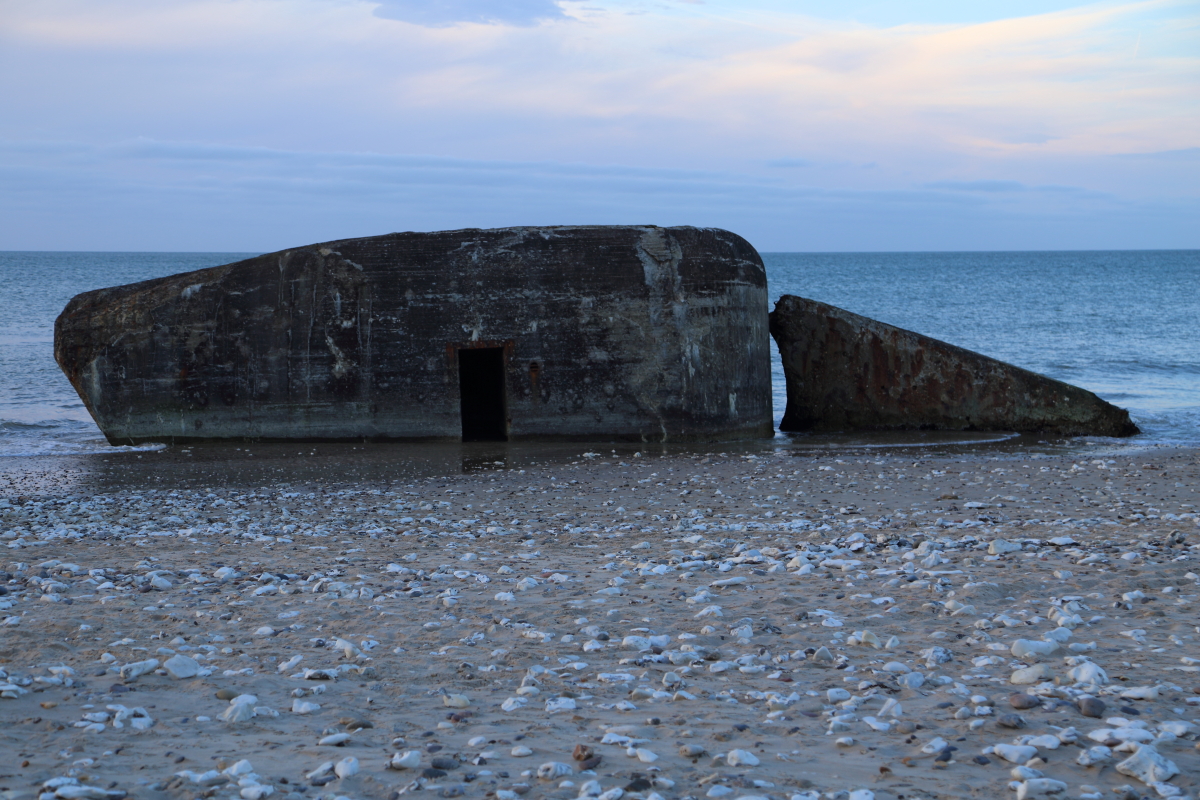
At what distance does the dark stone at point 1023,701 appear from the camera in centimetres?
286

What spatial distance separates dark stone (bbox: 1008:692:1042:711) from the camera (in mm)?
2859

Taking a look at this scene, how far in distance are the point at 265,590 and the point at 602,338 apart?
19.3ft

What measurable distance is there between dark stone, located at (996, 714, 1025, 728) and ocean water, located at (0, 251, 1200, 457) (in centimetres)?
907

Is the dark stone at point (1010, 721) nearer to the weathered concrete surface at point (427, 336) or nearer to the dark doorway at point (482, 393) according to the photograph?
the weathered concrete surface at point (427, 336)

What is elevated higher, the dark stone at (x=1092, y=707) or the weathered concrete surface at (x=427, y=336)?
the weathered concrete surface at (x=427, y=336)

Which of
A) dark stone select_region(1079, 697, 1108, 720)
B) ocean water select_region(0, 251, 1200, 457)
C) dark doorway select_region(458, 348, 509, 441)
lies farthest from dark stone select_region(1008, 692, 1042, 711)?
ocean water select_region(0, 251, 1200, 457)

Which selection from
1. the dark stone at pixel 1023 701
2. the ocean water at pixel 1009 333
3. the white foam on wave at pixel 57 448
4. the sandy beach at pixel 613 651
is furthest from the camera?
the ocean water at pixel 1009 333

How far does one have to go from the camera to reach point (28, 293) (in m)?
48.0

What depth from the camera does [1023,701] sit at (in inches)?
113

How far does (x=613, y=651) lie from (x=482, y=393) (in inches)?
321

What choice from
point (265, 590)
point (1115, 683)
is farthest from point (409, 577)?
point (1115, 683)

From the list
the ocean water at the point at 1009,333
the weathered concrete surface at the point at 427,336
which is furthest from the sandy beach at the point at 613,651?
the ocean water at the point at 1009,333

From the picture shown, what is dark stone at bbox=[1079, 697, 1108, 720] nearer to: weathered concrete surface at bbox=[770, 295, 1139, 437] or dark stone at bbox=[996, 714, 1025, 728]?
dark stone at bbox=[996, 714, 1025, 728]

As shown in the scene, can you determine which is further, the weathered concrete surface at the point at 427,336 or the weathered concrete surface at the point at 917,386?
the weathered concrete surface at the point at 917,386
